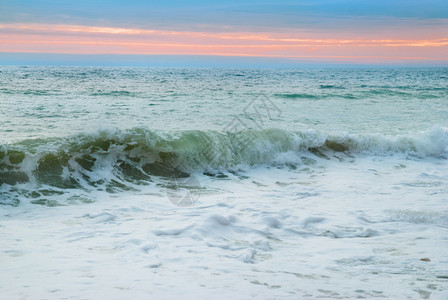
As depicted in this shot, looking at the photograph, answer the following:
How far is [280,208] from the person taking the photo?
5773 mm

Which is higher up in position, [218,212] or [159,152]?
[159,152]

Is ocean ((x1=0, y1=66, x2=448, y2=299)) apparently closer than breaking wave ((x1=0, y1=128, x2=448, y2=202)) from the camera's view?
Yes

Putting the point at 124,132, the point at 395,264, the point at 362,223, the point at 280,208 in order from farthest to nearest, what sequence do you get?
1. the point at 124,132
2. the point at 280,208
3. the point at 362,223
4. the point at 395,264

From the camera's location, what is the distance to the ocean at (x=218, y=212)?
3.43 meters

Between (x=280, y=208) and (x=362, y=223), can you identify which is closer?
(x=362, y=223)

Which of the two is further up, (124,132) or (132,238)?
(124,132)

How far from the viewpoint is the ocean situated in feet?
11.3

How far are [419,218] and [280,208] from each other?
1753mm

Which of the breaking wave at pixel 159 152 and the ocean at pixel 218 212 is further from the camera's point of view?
the breaking wave at pixel 159 152

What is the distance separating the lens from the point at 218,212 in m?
5.46

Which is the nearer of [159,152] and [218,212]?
[218,212]

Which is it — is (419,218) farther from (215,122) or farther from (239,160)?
(215,122)

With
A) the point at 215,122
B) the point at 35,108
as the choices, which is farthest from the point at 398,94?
the point at 35,108

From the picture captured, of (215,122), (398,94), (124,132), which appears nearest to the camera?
(124,132)
